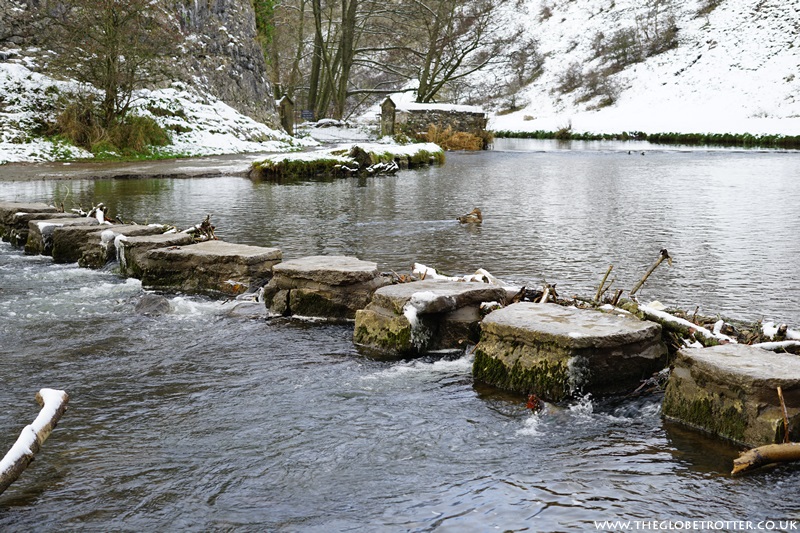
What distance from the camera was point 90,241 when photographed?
9508 mm

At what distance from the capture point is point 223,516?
340 centimetres

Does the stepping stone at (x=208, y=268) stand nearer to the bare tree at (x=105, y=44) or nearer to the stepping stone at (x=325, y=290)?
the stepping stone at (x=325, y=290)

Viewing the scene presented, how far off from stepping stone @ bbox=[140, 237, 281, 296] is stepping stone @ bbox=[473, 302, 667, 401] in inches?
130

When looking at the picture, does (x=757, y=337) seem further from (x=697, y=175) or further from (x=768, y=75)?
(x=768, y=75)

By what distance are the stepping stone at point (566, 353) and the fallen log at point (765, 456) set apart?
1.13 metres

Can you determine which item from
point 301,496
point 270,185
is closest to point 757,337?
point 301,496

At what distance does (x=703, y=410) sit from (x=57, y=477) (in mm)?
3347

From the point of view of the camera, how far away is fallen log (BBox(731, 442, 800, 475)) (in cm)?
368

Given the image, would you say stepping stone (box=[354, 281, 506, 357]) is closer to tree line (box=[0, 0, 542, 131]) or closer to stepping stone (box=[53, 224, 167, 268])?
stepping stone (box=[53, 224, 167, 268])

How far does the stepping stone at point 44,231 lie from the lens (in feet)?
32.8

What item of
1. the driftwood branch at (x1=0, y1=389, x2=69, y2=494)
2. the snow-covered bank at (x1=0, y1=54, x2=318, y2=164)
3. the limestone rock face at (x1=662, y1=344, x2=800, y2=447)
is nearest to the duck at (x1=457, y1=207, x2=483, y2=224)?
the limestone rock face at (x1=662, y1=344, x2=800, y2=447)

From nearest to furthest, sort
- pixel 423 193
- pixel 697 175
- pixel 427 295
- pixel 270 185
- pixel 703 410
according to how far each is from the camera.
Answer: pixel 703 410 → pixel 427 295 → pixel 423 193 → pixel 270 185 → pixel 697 175

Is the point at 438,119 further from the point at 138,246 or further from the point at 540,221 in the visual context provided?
the point at 138,246

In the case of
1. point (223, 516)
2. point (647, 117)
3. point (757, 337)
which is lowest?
point (223, 516)
